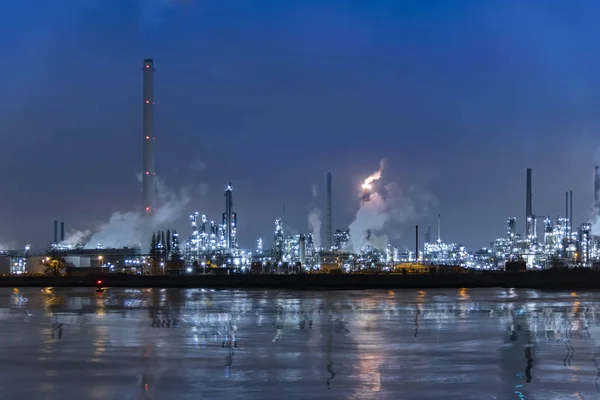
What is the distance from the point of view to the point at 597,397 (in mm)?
14102

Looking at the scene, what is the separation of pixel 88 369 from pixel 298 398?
18.8 feet

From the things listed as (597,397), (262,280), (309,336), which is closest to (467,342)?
(309,336)

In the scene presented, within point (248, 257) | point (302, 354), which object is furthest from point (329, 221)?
point (302, 354)

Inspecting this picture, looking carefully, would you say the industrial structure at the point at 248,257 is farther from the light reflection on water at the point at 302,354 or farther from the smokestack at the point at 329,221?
the light reflection on water at the point at 302,354

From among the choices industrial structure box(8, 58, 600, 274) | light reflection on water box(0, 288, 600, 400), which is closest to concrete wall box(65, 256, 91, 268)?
industrial structure box(8, 58, 600, 274)

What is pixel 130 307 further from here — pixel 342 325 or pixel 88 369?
pixel 88 369

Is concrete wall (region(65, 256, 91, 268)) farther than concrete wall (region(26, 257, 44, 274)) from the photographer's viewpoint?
Yes

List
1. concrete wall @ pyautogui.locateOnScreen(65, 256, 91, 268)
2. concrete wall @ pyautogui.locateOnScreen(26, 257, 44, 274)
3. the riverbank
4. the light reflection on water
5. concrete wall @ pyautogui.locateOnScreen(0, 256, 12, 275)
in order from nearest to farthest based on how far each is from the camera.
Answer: the light reflection on water → the riverbank → concrete wall @ pyautogui.locateOnScreen(26, 257, 44, 274) → concrete wall @ pyautogui.locateOnScreen(0, 256, 12, 275) → concrete wall @ pyautogui.locateOnScreen(65, 256, 91, 268)

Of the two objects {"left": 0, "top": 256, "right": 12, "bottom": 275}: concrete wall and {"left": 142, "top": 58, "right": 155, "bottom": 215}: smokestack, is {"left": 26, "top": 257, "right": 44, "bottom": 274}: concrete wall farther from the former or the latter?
{"left": 142, "top": 58, "right": 155, "bottom": 215}: smokestack

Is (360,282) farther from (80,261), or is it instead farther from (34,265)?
(80,261)

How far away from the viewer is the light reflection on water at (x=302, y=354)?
15.0 m

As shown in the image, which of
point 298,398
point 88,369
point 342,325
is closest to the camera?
point 298,398

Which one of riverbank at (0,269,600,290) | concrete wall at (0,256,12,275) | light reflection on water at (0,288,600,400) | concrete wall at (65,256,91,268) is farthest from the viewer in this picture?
concrete wall at (65,256,91,268)

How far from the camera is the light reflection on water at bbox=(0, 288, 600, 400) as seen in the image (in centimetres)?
1499
